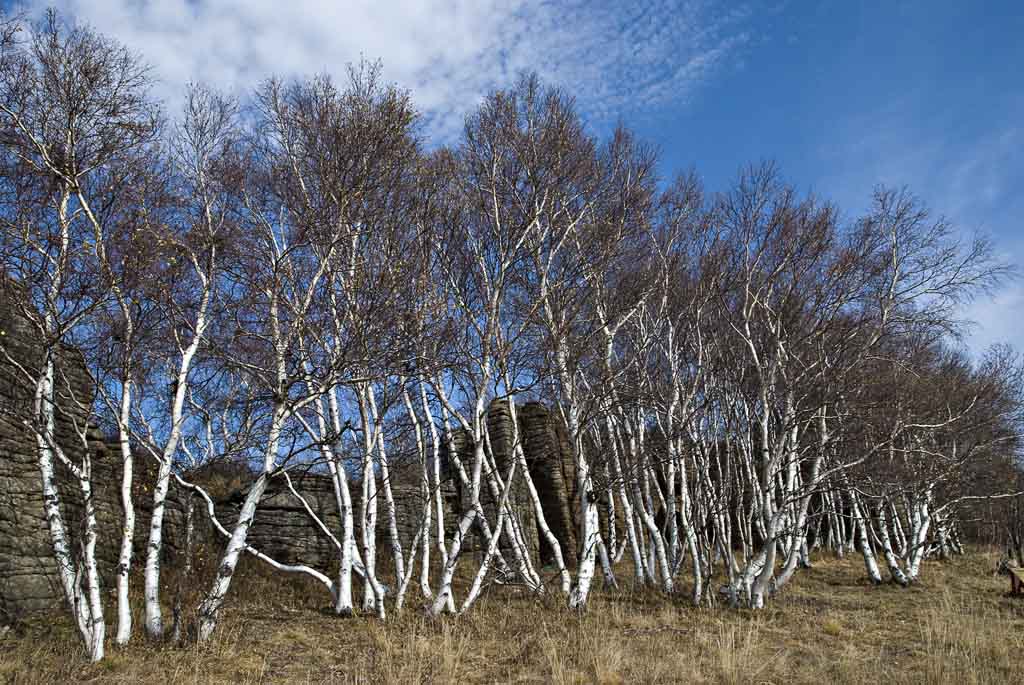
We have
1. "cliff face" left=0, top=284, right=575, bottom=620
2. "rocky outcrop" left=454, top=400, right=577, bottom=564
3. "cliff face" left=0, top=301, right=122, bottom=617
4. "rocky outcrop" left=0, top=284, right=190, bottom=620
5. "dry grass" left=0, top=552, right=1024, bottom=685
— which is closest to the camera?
"dry grass" left=0, top=552, right=1024, bottom=685

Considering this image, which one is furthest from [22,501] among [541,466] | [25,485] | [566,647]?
[541,466]

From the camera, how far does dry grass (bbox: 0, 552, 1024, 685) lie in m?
6.95

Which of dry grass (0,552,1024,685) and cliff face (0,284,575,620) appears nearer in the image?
dry grass (0,552,1024,685)

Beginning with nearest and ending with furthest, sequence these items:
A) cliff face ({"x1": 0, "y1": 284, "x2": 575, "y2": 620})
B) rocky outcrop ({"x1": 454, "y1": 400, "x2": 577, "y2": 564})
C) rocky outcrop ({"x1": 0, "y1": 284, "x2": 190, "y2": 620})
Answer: rocky outcrop ({"x1": 0, "y1": 284, "x2": 190, "y2": 620}) → cliff face ({"x1": 0, "y1": 284, "x2": 575, "y2": 620}) → rocky outcrop ({"x1": 454, "y1": 400, "x2": 577, "y2": 564})

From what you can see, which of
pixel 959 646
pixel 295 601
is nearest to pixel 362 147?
pixel 295 601

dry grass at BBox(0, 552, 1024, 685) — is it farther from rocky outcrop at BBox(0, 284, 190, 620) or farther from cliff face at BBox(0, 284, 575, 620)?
cliff face at BBox(0, 284, 575, 620)

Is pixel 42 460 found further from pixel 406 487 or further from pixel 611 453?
pixel 406 487

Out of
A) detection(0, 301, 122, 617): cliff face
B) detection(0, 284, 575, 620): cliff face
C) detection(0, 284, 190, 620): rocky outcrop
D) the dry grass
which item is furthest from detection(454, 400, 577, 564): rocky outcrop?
detection(0, 301, 122, 617): cliff face

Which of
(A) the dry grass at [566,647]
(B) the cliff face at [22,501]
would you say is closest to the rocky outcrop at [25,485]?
(B) the cliff face at [22,501]

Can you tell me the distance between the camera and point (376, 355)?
8.64 m

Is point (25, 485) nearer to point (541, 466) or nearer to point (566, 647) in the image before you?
point (566, 647)

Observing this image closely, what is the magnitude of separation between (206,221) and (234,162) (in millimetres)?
1362

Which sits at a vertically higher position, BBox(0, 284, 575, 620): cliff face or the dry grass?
BBox(0, 284, 575, 620): cliff face

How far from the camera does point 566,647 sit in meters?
7.96
